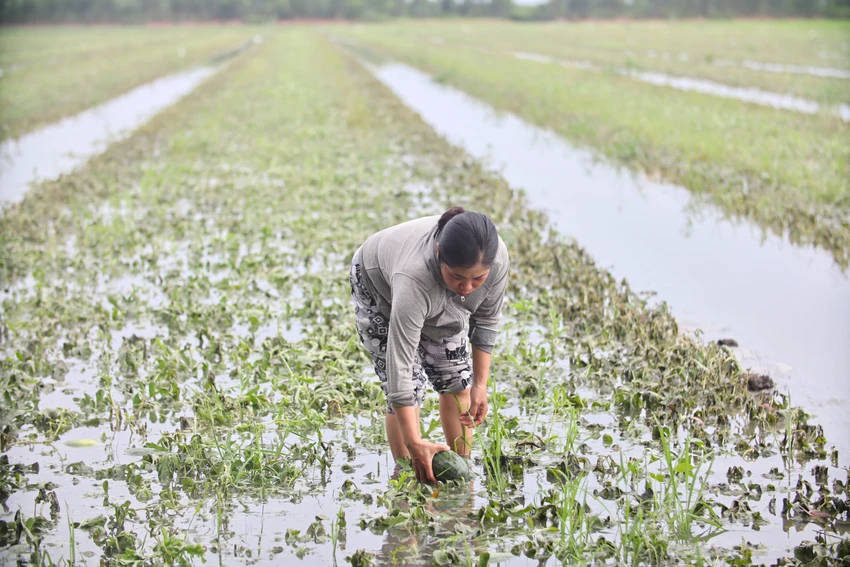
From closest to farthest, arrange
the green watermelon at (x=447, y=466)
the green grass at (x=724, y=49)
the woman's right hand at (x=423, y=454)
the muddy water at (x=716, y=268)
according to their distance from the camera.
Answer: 1. the woman's right hand at (x=423, y=454)
2. the green watermelon at (x=447, y=466)
3. the muddy water at (x=716, y=268)
4. the green grass at (x=724, y=49)

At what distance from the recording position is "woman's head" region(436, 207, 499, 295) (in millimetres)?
2955

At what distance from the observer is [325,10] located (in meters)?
79.7

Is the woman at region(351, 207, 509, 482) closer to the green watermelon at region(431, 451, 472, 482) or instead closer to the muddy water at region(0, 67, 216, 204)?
the green watermelon at region(431, 451, 472, 482)

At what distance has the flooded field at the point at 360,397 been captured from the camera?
11.5ft

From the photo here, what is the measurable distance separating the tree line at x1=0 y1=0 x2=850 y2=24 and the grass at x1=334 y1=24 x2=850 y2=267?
39139mm

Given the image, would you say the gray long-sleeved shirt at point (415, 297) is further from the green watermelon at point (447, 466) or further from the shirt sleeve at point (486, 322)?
the green watermelon at point (447, 466)

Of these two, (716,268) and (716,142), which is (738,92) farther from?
(716,268)

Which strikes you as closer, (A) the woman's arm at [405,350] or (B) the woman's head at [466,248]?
(B) the woman's head at [466,248]

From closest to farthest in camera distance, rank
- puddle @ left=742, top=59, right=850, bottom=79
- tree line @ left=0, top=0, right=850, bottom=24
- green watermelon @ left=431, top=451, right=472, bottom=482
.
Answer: green watermelon @ left=431, top=451, right=472, bottom=482 → puddle @ left=742, top=59, right=850, bottom=79 → tree line @ left=0, top=0, right=850, bottom=24

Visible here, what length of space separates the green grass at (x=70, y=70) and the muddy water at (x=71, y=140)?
0.41 metres

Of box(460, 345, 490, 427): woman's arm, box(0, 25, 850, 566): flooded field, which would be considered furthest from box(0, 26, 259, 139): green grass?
box(460, 345, 490, 427): woman's arm

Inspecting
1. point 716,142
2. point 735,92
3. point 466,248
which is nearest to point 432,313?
point 466,248

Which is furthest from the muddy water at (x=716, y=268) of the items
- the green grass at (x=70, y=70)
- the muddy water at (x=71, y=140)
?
the green grass at (x=70, y=70)

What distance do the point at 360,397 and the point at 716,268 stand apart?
3.87 meters
